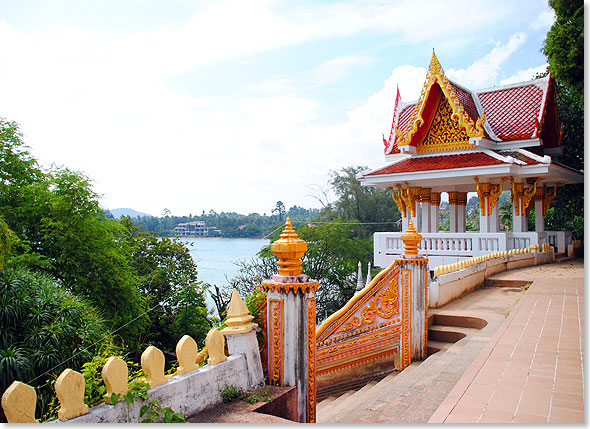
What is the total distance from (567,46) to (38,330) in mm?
11168

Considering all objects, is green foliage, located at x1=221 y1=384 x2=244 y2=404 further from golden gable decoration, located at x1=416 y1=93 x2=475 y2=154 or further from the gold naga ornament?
golden gable decoration, located at x1=416 y1=93 x2=475 y2=154

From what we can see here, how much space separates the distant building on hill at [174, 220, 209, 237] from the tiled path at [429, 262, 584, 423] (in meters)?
10.5

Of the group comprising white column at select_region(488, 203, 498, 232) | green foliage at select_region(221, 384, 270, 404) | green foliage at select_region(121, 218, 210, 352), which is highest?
white column at select_region(488, 203, 498, 232)

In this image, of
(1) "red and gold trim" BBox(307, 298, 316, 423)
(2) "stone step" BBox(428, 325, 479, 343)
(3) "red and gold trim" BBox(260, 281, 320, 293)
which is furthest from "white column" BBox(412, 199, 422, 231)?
(3) "red and gold trim" BBox(260, 281, 320, 293)

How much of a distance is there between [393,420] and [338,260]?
65.7 ft

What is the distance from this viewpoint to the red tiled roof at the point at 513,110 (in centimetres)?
1415

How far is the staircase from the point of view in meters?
3.80

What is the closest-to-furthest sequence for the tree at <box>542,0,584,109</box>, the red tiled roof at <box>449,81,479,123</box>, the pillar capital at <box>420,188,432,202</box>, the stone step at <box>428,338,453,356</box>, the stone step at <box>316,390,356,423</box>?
the stone step at <box>316,390,356,423</box> < the stone step at <box>428,338,453,356</box> < the tree at <box>542,0,584,109</box> < the red tiled roof at <box>449,81,479,123</box> < the pillar capital at <box>420,188,432,202</box>

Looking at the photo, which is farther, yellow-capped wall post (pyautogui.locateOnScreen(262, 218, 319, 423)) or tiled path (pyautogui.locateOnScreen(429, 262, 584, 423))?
yellow-capped wall post (pyautogui.locateOnScreen(262, 218, 319, 423))

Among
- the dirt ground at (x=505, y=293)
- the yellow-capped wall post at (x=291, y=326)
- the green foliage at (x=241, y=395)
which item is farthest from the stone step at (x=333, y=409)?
the dirt ground at (x=505, y=293)

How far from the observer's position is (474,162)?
12.8 m

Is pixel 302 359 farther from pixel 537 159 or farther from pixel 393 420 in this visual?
pixel 537 159

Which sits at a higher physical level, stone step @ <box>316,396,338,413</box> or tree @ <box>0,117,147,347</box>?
tree @ <box>0,117,147,347</box>

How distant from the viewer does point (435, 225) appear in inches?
605
